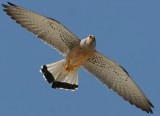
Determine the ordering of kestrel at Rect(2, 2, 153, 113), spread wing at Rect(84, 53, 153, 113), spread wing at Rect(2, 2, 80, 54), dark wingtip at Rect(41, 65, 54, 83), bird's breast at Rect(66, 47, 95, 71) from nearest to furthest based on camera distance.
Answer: spread wing at Rect(2, 2, 80, 54)
kestrel at Rect(2, 2, 153, 113)
bird's breast at Rect(66, 47, 95, 71)
dark wingtip at Rect(41, 65, 54, 83)
spread wing at Rect(84, 53, 153, 113)

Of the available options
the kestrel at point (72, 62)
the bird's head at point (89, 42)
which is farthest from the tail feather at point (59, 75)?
the bird's head at point (89, 42)

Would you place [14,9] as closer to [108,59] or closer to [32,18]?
[32,18]

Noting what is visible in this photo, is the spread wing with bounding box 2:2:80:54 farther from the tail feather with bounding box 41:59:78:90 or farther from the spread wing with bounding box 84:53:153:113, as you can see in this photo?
the spread wing with bounding box 84:53:153:113

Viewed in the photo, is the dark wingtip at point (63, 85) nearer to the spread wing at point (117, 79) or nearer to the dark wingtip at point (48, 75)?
the dark wingtip at point (48, 75)

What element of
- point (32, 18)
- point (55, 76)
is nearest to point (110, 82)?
point (55, 76)

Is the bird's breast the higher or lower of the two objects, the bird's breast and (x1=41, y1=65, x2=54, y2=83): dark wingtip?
the higher

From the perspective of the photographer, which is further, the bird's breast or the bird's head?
the bird's breast

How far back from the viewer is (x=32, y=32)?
21312mm

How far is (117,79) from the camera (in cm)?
2255

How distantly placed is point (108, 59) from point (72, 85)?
1.28 meters

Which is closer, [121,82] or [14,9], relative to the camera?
[14,9]

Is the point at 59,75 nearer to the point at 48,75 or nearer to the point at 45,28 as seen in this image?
the point at 48,75

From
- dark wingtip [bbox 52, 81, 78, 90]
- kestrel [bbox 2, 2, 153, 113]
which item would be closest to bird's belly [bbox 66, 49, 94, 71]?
kestrel [bbox 2, 2, 153, 113]

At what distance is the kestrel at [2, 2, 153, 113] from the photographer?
2131cm
